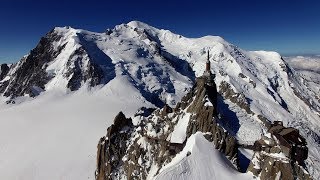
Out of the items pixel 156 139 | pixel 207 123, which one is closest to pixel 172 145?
pixel 207 123

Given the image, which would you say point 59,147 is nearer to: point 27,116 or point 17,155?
point 17,155

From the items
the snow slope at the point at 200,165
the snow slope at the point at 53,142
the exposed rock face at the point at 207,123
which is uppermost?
the exposed rock face at the point at 207,123

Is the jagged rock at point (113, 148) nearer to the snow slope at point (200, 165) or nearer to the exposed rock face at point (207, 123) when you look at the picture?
the exposed rock face at point (207, 123)

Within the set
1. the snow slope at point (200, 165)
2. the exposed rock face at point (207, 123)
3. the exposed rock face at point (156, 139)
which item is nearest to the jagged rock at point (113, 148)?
the exposed rock face at point (156, 139)

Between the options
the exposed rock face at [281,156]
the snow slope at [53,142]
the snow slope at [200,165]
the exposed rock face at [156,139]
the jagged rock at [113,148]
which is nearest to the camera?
the exposed rock face at [281,156]

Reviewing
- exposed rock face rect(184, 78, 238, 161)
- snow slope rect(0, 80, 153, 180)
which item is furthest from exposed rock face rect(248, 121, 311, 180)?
snow slope rect(0, 80, 153, 180)

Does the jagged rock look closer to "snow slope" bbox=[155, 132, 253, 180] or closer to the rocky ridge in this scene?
the rocky ridge
